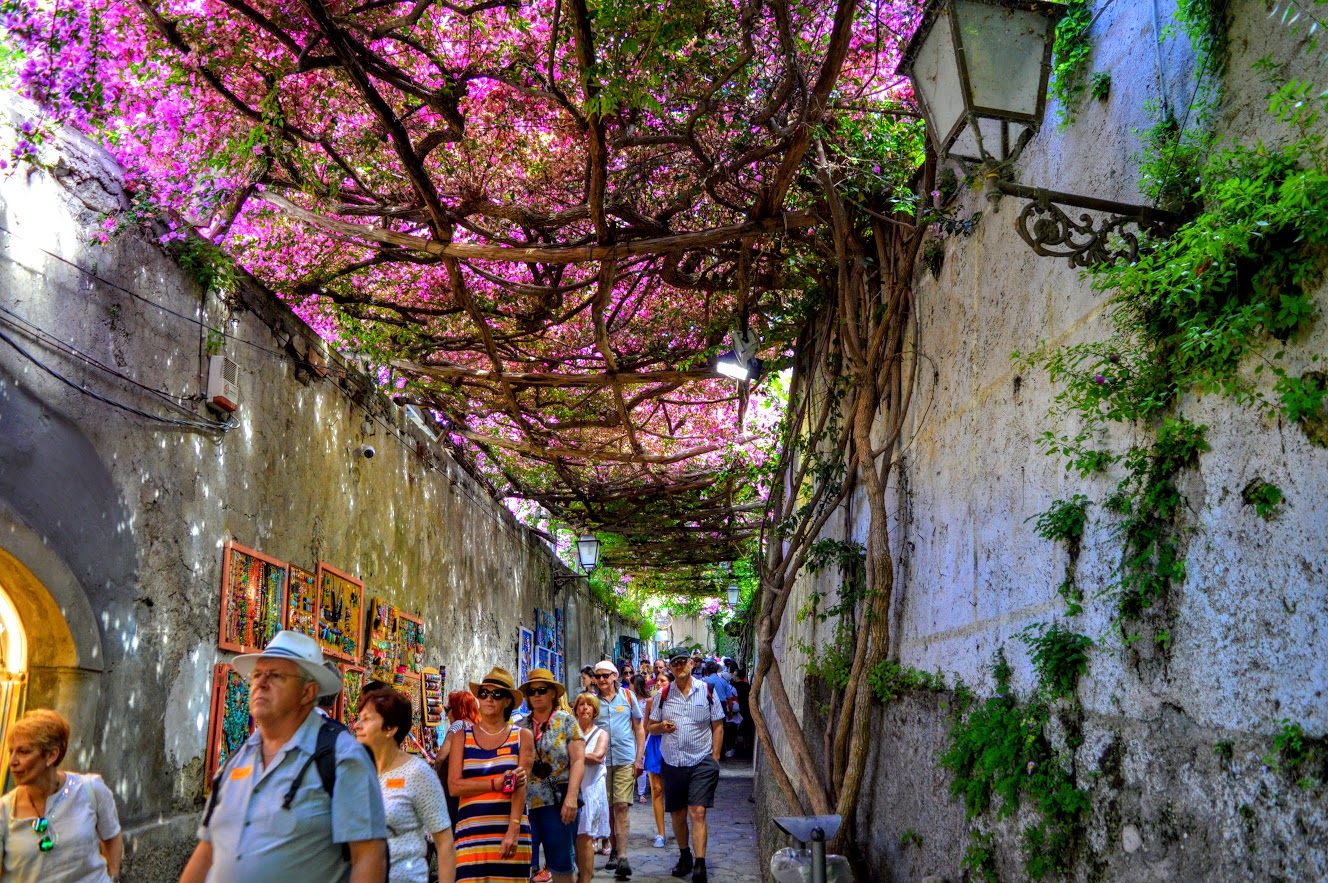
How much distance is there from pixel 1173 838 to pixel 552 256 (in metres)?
5.04

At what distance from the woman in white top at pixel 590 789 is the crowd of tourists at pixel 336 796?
0.02 metres

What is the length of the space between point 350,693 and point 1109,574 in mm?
6515

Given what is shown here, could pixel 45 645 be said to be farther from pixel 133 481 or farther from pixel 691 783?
pixel 691 783

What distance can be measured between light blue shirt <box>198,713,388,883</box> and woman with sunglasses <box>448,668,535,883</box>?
2.33 meters

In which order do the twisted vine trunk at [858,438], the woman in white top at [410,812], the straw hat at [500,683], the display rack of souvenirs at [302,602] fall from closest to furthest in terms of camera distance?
the woman in white top at [410,812] < the straw hat at [500,683] < the twisted vine trunk at [858,438] < the display rack of souvenirs at [302,602]

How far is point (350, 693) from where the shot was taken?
8.15m

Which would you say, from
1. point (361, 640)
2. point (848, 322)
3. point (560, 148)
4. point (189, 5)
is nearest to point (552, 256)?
point (560, 148)

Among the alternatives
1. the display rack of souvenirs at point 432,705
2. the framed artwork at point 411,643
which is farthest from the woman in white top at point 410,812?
the display rack of souvenirs at point 432,705

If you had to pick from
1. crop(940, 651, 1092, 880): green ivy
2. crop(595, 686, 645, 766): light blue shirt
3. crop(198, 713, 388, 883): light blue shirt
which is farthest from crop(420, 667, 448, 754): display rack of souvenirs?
crop(198, 713, 388, 883): light blue shirt

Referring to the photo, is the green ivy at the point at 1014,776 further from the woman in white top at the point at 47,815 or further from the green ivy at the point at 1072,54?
the woman in white top at the point at 47,815

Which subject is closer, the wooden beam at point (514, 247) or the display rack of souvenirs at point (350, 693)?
the wooden beam at point (514, 247)

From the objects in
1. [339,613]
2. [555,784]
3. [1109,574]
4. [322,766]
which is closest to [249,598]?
[339,613]

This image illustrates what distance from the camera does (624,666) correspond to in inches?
792

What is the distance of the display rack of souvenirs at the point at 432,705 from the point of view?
33.4 ft
